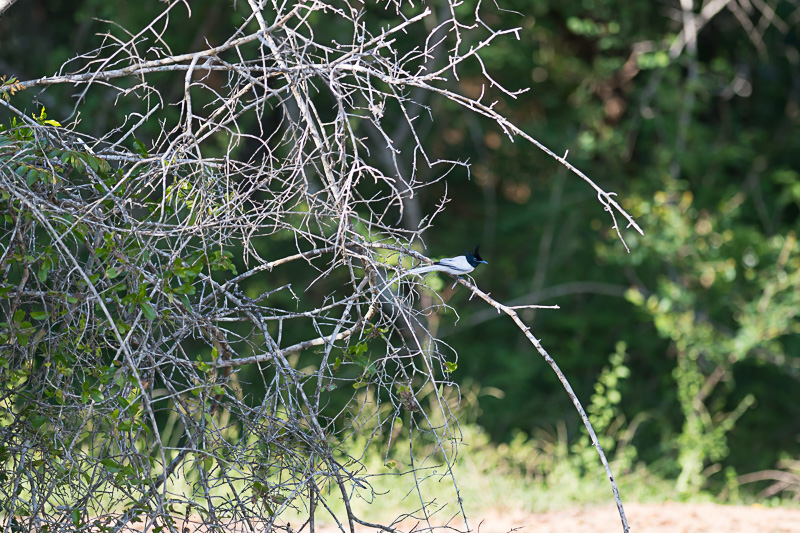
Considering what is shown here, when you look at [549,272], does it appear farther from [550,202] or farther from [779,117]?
[779,117]

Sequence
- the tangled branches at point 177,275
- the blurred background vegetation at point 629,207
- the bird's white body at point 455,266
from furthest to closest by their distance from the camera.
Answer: the blurred background vegetation at point 629,207 < the bird's white body at point 455,266 < the tangled branches at point 177,275

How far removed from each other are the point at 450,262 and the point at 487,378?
6.07 m

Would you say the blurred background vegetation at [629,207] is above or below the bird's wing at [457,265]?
below

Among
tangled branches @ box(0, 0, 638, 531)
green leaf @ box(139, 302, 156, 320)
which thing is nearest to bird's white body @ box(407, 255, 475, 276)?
tangled branches @ box(0, 0, 638, 531)

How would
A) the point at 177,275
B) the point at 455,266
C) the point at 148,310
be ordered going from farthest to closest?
the point at 455,266 < the point at 177,275 < the point at 148,310

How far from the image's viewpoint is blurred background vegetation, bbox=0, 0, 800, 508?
7.35m

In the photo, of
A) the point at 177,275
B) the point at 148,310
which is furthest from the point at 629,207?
the point at 148,310

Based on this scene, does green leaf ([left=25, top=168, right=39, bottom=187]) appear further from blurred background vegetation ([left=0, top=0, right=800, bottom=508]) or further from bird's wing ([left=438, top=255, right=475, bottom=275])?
blurred background vegetation ([left=0, top=0, right=800, bottom=508])

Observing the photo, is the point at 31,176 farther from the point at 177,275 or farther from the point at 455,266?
the point at 455,266

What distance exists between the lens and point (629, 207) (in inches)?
296

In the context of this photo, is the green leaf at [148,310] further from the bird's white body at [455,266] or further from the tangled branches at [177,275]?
the bird's white body at [455,266]

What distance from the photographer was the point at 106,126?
6816mm

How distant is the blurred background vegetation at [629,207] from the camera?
7.35 meters

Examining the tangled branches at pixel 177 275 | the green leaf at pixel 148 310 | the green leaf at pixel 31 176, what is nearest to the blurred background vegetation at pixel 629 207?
the tangled branches at pixel 177 275
